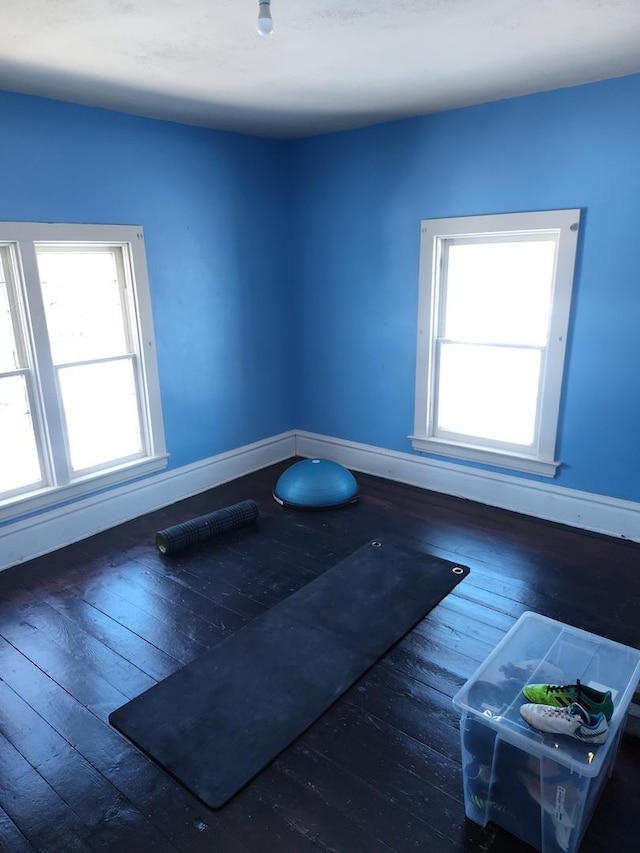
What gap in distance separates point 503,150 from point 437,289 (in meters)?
0.95

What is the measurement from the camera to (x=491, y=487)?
4.03 m

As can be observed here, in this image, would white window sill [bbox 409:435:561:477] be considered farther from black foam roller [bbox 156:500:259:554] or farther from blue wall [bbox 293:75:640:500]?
black foam roller [bbox 156:500:259:554]

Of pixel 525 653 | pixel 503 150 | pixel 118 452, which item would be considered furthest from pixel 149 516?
pixel 503 150

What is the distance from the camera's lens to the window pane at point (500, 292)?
3598 mm

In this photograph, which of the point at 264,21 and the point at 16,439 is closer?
the point at 264,21

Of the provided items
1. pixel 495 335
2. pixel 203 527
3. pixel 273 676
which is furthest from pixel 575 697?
pixel 495 335

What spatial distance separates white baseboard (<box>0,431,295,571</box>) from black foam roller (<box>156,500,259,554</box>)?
46 cm

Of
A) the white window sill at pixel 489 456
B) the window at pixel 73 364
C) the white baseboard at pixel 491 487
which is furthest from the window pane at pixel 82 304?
the white window sill at pixel 489 456

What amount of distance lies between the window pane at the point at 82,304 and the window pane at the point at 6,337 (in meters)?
0.20

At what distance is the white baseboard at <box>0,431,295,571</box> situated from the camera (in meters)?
3.39

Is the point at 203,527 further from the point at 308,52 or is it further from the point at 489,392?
the point at 308,52

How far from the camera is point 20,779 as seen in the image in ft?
6.47

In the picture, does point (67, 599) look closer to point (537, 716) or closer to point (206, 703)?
point (206, 703)

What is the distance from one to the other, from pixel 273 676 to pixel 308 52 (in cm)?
277
